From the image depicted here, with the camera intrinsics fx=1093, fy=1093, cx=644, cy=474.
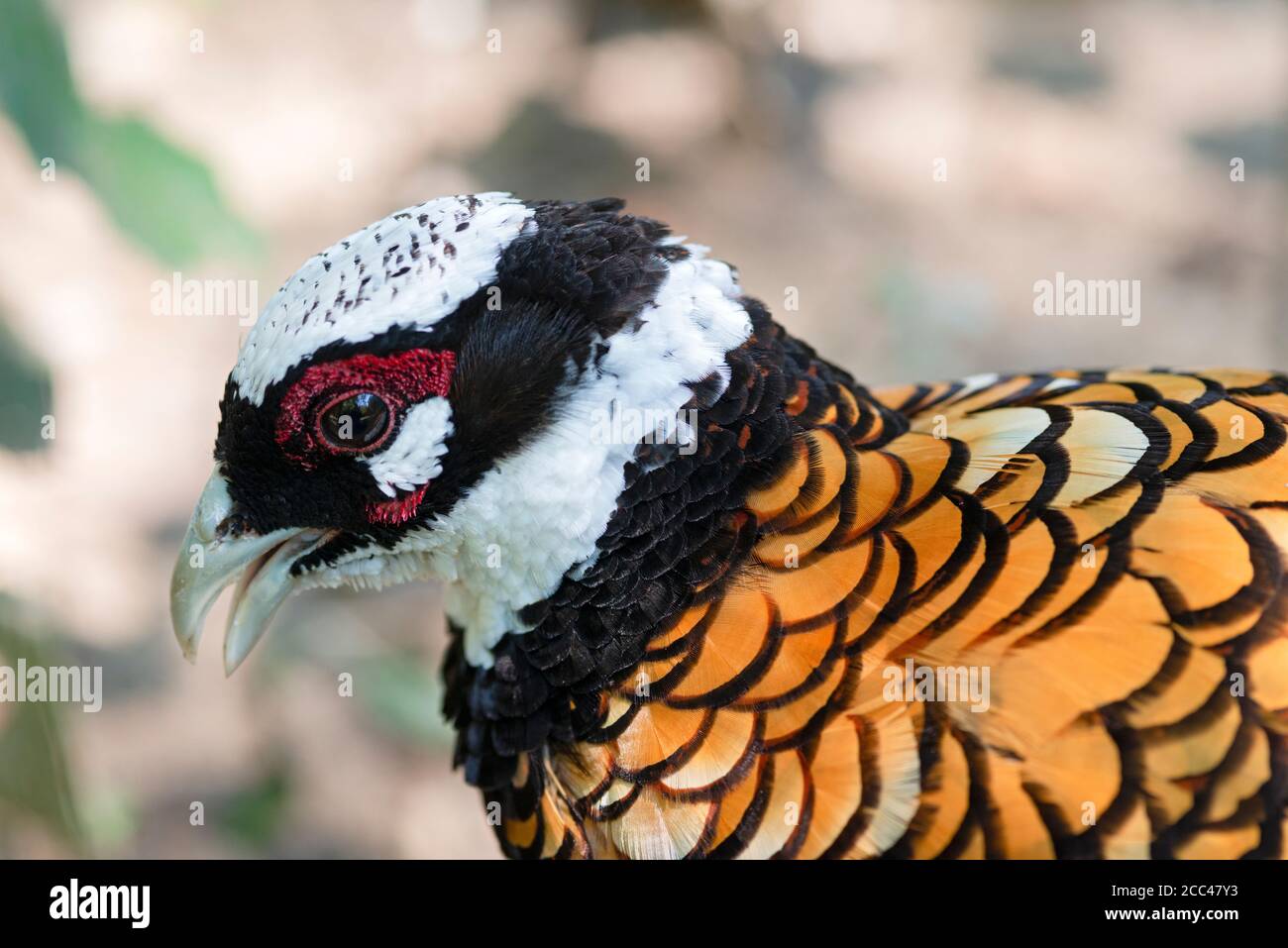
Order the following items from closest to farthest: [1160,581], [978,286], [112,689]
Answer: [1160,581] → [112,689] → [978,286]

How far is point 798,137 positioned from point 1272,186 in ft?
7.48

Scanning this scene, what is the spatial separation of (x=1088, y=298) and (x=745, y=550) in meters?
4.20

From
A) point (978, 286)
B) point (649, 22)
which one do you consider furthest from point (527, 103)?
point (978, 286)

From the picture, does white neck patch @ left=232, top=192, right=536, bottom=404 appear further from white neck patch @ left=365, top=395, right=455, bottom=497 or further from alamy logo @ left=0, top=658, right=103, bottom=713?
alamy logo @ left=0, top=658, right=103, bottom=713

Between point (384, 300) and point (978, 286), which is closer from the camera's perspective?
point (384, 300)

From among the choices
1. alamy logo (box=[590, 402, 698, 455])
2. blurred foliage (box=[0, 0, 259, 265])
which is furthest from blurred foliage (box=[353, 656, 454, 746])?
alamy logo (box=[590, 402, 698, 455])

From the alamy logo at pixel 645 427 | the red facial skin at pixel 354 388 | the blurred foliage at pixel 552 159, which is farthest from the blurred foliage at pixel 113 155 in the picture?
the blurred foliage at pixel 552 159

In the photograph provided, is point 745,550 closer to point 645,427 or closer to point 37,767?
point 645,427

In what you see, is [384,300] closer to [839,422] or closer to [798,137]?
[839,422]

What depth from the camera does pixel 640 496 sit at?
194 centimetres

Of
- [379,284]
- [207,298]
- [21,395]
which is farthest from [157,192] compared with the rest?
[207,298]

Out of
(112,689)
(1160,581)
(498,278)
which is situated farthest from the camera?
(112,689)

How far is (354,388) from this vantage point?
75.1 inches
